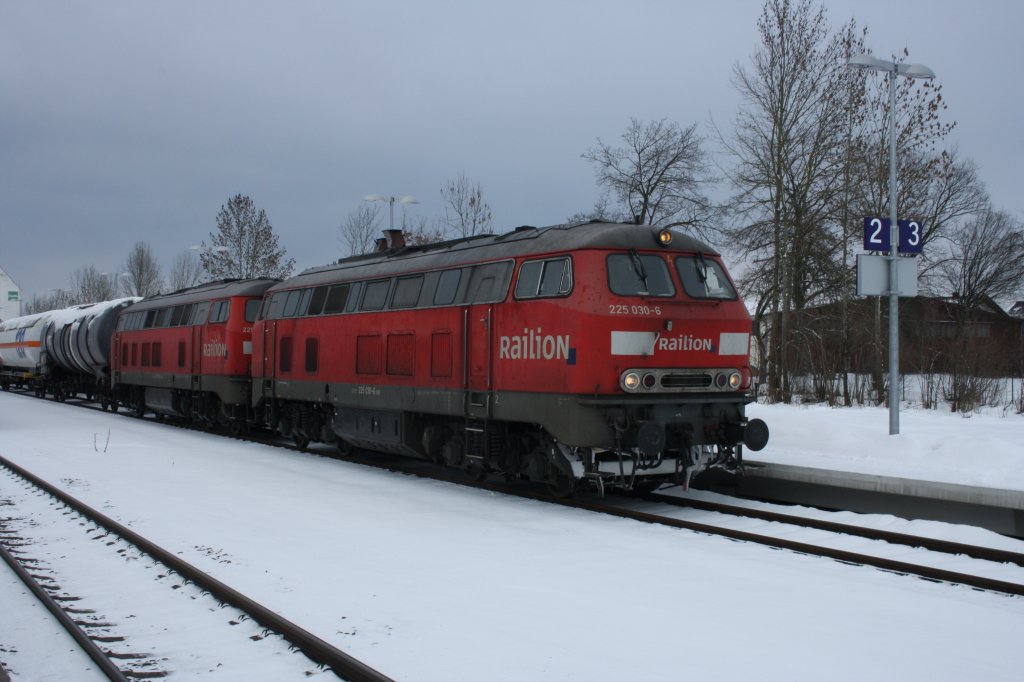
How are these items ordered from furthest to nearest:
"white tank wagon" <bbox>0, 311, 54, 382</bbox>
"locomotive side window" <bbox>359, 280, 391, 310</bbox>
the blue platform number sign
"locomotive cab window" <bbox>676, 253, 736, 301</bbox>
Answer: "white tank wagon" <bbox>0, 311, 54, 382</bbox> < the blue platform number sign < "locomotive side window" <bbox>359, 280, 391, 310</bbox> < "locomotive cab window" <bbox>676, 253, 736, 301</bbox>

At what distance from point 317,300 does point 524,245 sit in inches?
244

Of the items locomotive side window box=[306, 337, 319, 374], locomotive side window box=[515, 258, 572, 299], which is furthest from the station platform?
locomotive side window box=[306, 337, 319, 374]

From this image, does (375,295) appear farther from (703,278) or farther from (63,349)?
(63,349)

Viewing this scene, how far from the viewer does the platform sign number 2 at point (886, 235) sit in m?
14.3

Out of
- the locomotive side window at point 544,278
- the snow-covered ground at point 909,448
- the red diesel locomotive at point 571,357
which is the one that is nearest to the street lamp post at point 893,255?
the snow-covered ground at point 909,448

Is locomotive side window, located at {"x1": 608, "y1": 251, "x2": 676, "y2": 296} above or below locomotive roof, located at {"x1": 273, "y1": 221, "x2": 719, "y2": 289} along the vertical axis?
below

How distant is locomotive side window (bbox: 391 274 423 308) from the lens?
1325cm

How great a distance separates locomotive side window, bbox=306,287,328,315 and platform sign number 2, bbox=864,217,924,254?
9.41m

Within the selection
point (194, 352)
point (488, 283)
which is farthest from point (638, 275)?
point (194, 352)

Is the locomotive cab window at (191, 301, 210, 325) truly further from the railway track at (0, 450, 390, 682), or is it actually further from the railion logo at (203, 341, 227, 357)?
the railway track at (0, 450, 390, 682)

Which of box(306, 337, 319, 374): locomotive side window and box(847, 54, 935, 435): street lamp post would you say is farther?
box(306, 337, 319, 374): locomotive side window

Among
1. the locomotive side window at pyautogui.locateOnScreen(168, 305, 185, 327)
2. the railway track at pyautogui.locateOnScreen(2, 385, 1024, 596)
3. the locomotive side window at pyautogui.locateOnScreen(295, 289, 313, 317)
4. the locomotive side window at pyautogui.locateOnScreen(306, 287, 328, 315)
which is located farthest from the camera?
the locomotive side window at pyautogui.locateOnScreen(168, 305, 185, 327)

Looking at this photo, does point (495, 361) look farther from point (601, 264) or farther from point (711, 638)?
point (711, 638)

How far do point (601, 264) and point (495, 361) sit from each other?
6.67 ft
